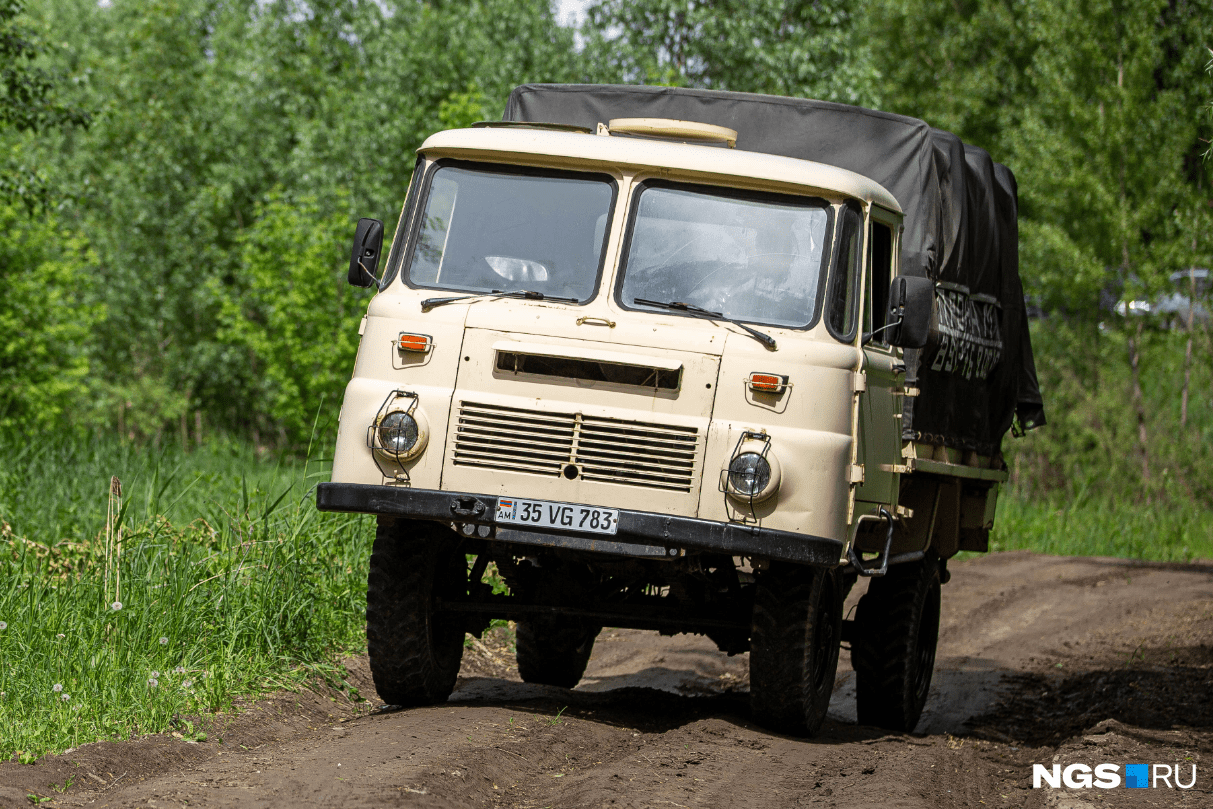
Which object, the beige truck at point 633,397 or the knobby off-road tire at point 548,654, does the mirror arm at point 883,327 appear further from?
the knobby off-road tire at point 548,654

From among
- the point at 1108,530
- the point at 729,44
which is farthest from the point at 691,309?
the point at 729,44

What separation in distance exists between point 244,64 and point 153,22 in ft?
8.96

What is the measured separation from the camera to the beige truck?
6125mm

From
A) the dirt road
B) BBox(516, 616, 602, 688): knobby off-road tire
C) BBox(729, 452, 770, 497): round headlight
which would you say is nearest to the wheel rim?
the dirt road

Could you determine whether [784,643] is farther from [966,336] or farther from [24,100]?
[24,100]

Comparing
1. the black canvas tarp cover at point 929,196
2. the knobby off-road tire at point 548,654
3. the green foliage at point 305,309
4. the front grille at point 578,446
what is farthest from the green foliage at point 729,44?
the front grille at point 578,446

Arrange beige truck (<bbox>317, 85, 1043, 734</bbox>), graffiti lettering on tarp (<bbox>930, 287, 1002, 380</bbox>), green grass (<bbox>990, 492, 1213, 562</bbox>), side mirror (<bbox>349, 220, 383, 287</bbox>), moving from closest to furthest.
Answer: beige truck (<bbox>317, 85, 1043, 734</bbox>), side mirror (<bbox>349, 220, 383, 287</bbox>), graffiti lettering on tarp (<bbox>930, 287, 1002, 380</bbox>), green grass (<bbox>990, 492, 1213, 562</bbox>)

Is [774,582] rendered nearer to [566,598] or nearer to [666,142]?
[566,598]

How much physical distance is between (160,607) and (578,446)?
2754 mm

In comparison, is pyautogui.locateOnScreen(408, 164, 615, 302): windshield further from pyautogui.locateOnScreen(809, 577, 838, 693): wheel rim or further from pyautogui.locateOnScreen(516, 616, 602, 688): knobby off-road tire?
pyautogui.locateOnScreen(516, 616, 602, 688): knobby off-road tire

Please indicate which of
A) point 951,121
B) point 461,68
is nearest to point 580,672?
point 461,68

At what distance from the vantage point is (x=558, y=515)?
6109mm

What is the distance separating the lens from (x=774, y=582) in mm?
6590

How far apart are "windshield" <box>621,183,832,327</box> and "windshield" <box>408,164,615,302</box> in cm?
23
